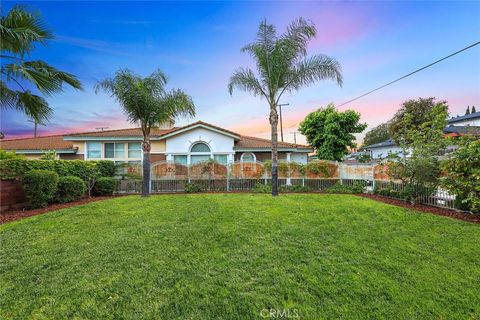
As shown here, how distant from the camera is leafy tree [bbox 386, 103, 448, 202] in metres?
8.52

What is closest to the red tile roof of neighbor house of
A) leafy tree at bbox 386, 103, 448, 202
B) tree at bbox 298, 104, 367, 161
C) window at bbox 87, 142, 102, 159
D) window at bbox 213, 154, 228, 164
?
window at bbox 87, 142, 102, 159

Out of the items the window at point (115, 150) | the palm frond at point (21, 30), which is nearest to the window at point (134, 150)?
the window at point (115, 150)

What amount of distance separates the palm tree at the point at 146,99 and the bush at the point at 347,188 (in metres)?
9.68

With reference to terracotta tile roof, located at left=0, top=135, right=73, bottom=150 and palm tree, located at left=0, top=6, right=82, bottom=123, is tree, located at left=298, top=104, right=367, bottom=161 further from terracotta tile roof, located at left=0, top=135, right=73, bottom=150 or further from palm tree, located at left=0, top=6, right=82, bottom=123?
terracotta tile roof, located at left=0, top=135, right=73, bottom=150

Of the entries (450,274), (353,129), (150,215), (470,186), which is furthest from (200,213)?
(353,129)

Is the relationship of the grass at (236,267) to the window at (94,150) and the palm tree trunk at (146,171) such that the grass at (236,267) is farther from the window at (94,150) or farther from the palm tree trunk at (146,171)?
the window at (94,150)

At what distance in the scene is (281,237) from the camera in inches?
210

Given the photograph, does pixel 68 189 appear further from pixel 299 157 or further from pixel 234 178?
pixel 299 157

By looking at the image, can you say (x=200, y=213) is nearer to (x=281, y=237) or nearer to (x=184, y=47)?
(x=281, y=237)

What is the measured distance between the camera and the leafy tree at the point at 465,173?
22.3 feet

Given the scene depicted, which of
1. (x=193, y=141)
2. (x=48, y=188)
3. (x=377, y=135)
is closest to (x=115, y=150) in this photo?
(x=193, y=141)

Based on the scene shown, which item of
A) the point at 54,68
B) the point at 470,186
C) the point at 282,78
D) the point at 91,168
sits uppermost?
the point at 282,78

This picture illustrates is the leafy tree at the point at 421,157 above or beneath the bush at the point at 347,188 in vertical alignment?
above

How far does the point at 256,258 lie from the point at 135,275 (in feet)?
7.41
